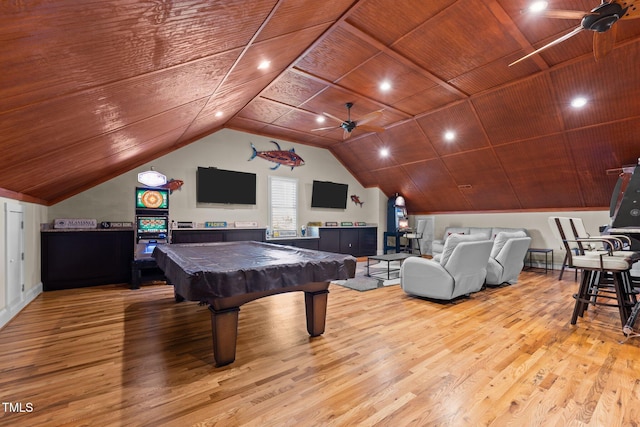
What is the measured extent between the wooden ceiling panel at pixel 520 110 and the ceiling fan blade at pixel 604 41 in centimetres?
196

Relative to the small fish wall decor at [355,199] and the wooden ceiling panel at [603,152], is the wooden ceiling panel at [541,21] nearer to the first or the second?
the wooden ceiling panel at [603,152]

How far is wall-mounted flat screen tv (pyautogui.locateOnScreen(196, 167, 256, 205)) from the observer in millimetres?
7113

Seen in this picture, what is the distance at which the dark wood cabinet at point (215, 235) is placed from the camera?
21.1 ft

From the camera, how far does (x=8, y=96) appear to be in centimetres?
154

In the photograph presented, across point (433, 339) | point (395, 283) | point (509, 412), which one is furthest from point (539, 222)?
point (509, 412)

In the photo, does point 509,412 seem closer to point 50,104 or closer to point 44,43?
point 44,43

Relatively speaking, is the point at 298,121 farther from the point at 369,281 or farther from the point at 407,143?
the point at 369,281

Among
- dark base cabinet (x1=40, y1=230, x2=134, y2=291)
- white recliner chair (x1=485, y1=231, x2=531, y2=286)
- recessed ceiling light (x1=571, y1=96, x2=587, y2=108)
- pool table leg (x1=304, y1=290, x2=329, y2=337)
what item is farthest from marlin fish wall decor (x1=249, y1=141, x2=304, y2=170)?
recessed ceiling light (x1=571, y1=96, x2=587, y2=108)

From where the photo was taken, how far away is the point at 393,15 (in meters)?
3.63

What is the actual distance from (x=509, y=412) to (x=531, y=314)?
2.47m

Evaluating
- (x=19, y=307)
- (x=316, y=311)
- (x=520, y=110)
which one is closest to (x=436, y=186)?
(x=520, y=110)

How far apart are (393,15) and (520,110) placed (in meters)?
3.55

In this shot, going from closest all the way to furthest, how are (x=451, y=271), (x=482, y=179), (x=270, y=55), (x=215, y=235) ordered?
(x=270, y=55), (x=451, y=271), (x=215, y=235), (x=482, y=179)

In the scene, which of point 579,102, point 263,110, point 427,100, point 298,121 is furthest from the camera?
point 298,121
